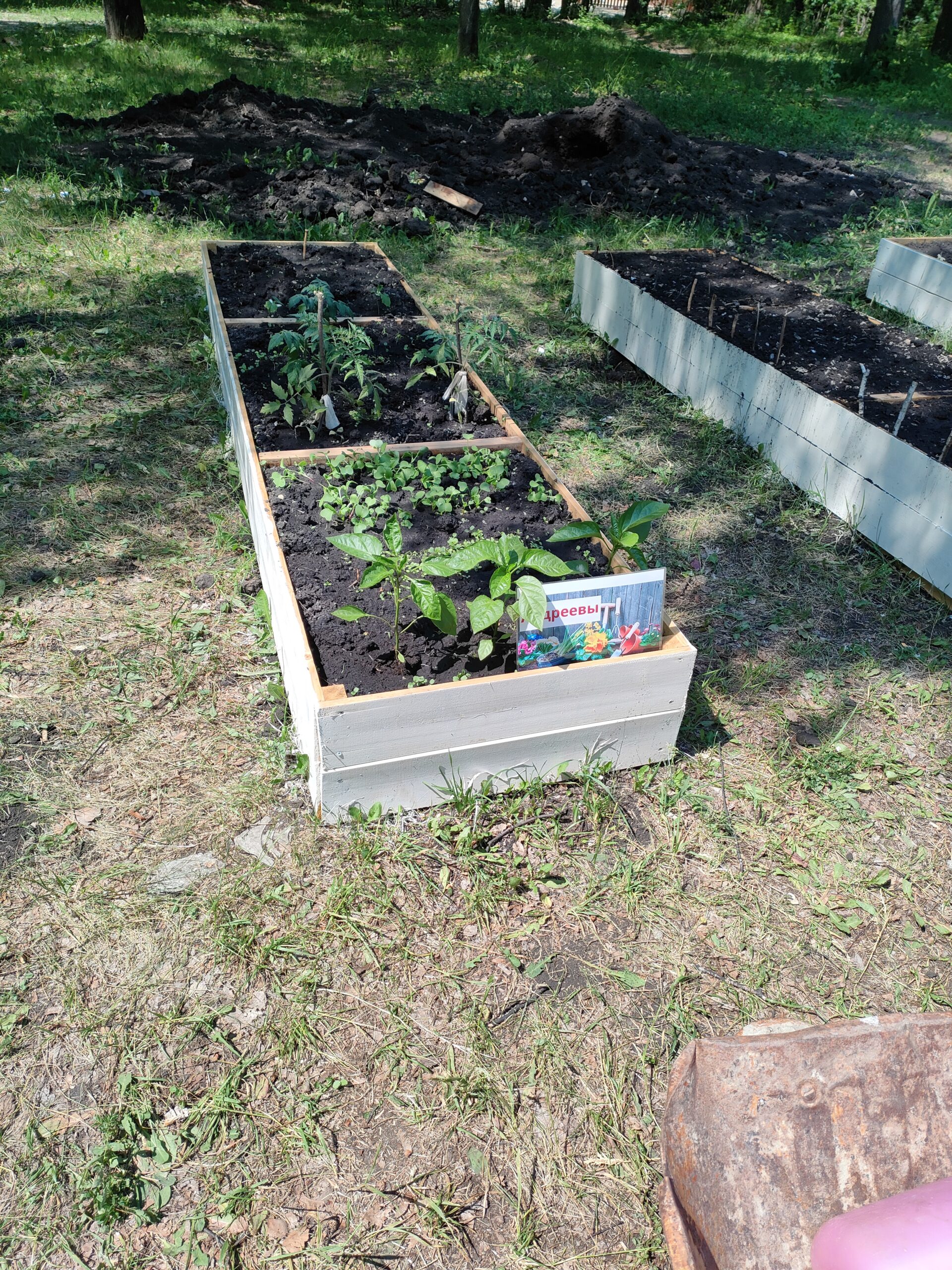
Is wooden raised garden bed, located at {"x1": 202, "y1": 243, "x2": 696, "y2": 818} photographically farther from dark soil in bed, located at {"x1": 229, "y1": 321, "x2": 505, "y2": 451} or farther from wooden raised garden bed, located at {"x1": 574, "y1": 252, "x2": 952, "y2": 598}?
wooden raised garden bed, located at {"x1": 574, "y1": 252, "x2": 952, "y2": 598}

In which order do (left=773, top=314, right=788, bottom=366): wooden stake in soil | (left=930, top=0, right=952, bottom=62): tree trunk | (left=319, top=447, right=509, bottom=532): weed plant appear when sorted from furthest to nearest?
→ (left=930, top=0, right=952, bottom=62): tree trunk
(left=773, top=314, right=788, bottom=366): wooden stake in soil
(left=319, top=447, right=509, bottom=532): weed plant

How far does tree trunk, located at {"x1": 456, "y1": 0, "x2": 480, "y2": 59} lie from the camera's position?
13.2m

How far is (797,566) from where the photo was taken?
3.82 m

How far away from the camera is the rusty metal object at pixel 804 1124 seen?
1455 mm

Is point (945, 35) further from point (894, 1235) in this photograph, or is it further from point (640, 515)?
point (894, 1235)

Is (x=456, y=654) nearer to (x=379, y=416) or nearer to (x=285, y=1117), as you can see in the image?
(x=285, y=1117)

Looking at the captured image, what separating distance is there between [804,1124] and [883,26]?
18.7 meters

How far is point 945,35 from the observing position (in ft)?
54.5

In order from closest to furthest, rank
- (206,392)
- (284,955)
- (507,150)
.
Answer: (284,955) → (206,392) → (507,150)

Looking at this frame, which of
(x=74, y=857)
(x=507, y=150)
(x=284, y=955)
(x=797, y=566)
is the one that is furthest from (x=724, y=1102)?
(x=507, y=150)

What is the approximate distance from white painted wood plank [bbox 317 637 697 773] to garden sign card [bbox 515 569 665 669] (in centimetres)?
4

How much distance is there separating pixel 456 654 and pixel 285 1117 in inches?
51.3

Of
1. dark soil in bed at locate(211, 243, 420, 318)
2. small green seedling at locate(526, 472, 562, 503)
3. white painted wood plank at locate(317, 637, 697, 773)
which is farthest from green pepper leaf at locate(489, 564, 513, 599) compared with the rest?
dark soil in bed at locate(211, 243, 420, 318)

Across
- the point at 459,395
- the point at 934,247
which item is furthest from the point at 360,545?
the point at 934,247
